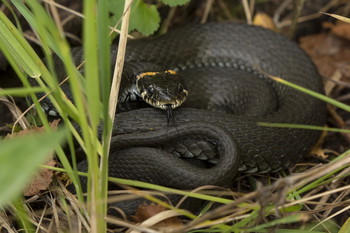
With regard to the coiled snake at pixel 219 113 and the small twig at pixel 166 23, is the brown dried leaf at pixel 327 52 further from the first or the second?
the small twig at pixel 166 23

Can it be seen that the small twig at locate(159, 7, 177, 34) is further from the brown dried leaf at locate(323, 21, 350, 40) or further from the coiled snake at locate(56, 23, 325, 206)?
the brown dried leaf at locate(323, 21, 350, 40)

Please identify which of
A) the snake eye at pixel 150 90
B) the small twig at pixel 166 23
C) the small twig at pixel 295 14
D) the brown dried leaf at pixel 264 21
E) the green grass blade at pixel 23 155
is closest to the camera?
the green grass blade at pixel 23 155

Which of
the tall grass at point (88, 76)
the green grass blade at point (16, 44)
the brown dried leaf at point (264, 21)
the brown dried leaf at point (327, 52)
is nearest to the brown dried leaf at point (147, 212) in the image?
the tall grass at point (88, 76)

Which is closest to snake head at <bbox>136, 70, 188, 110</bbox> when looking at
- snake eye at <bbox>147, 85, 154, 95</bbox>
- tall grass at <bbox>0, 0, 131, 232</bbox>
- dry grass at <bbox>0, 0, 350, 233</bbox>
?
snake eye at <bbox>147, 85, 154, 95</bbox>

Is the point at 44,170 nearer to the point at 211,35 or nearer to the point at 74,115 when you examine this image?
the point at 74,115

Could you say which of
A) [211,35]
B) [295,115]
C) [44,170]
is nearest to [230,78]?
[211,35]
